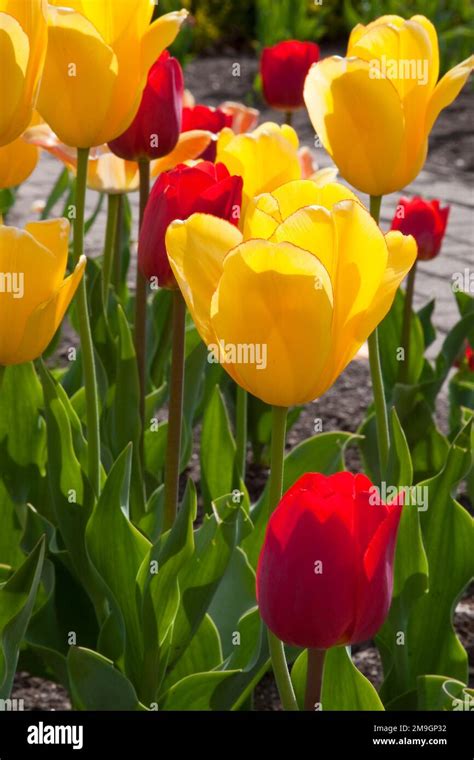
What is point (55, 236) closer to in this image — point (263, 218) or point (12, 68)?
point (12, 68)

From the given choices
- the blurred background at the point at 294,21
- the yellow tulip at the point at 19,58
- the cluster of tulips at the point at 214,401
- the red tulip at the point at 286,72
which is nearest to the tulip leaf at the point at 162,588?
the cluster of tulips at the point at 214,401

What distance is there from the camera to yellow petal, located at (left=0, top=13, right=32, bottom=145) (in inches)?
53.2

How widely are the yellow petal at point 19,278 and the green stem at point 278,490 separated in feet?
1.09

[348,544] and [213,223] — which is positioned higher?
[213,223]

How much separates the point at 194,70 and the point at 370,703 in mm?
7407

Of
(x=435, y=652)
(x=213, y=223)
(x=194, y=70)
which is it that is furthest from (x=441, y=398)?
(x=194, y=70)

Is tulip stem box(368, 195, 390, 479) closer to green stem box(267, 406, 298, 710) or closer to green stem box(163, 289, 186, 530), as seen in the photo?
green stem box(163, 289, 186, 530)

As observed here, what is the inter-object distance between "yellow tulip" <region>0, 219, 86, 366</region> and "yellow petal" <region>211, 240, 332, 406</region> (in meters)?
0.29

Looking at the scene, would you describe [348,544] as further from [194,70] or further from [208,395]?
[194,70]

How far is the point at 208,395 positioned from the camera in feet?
7.72

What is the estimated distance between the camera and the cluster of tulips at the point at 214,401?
1.12 m

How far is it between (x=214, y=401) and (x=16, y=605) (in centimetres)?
73

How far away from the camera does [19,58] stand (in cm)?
137

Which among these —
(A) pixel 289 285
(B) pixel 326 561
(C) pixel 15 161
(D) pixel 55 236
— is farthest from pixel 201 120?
(B) pixel 326 561
